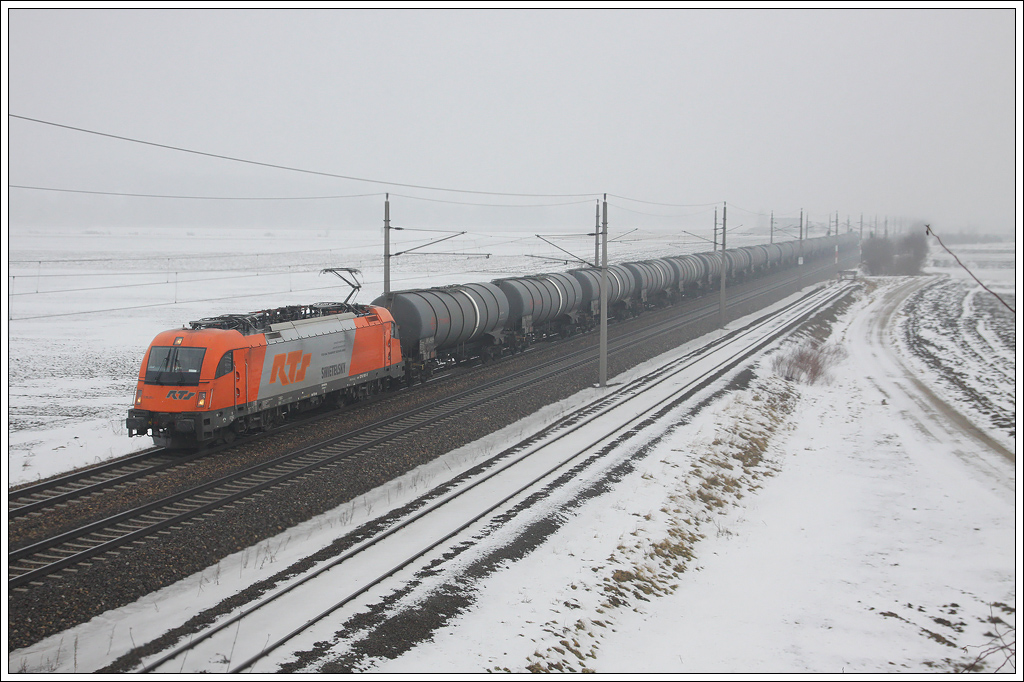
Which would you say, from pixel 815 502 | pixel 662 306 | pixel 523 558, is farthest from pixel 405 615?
pixel 662 306

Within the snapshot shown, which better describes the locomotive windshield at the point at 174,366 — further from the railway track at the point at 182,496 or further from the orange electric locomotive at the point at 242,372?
the railway track at the point at 182,496

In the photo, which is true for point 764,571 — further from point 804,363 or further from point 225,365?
point 804,363

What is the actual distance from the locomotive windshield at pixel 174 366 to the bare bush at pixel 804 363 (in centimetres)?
2690

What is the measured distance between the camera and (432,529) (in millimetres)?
14695

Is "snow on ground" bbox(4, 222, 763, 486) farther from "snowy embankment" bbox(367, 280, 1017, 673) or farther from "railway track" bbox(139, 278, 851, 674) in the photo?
"snowy embankment" bbox(367, 280, 1017, 673)

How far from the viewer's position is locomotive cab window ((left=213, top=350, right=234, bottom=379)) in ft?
60.1

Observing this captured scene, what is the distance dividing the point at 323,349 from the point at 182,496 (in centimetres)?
736

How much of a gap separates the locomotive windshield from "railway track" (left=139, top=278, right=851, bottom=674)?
6.81m

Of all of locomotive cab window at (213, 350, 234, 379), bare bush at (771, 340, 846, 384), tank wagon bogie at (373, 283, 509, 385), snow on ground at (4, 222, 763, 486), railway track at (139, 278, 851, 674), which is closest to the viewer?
railway track at (139, 278, 851, 674)

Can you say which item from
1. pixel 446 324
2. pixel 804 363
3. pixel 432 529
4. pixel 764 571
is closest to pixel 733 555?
pixel 764 571

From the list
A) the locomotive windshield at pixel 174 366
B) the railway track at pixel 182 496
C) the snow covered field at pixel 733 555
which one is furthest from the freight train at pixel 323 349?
the snow covered field at pixel 733 555

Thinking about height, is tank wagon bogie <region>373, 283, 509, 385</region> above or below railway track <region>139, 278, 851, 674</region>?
above

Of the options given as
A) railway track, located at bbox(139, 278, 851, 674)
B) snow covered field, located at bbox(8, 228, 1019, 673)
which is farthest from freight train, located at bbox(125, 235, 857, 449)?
railway track, located at bbox(139, 278, 851, 674)

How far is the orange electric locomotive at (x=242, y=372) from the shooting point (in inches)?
717
